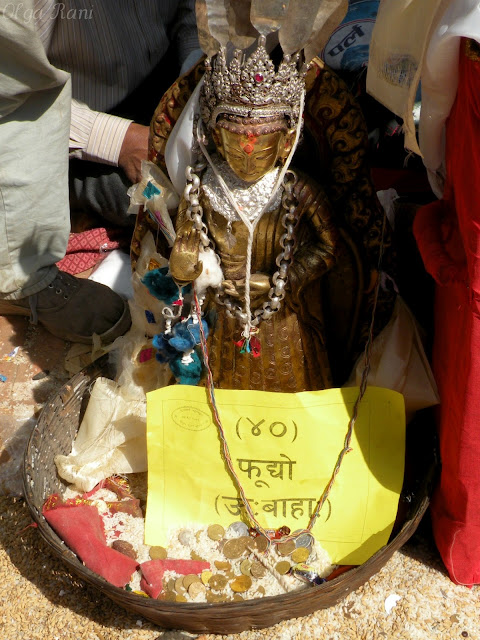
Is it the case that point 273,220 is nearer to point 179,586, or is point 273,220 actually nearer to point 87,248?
point 179,586

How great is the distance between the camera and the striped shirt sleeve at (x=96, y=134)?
7.32ft

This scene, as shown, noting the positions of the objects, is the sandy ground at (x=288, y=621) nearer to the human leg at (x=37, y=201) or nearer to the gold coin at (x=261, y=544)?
the gold coin at (x=261, y=544)

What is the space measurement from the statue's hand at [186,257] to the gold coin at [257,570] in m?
0.65

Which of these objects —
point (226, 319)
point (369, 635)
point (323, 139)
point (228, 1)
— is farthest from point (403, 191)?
point (369, 635)

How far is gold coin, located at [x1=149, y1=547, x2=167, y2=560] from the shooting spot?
147 centimetres

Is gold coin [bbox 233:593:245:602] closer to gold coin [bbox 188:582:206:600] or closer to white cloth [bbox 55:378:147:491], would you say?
gold coin [bbox 188:582:206:600]

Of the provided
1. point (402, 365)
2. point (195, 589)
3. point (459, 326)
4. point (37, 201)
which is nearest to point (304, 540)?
point (195, 589)

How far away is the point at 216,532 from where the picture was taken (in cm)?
150

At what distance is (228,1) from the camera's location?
3.76 feet

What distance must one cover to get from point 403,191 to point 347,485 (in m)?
0.79

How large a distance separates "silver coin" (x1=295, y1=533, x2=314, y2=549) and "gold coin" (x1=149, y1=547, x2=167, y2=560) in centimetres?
30

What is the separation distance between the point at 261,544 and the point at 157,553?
240 mm

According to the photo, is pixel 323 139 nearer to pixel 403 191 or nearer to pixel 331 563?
pixel 403 191

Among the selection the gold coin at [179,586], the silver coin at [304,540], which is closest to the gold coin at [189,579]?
the gold coin at [179,586]
